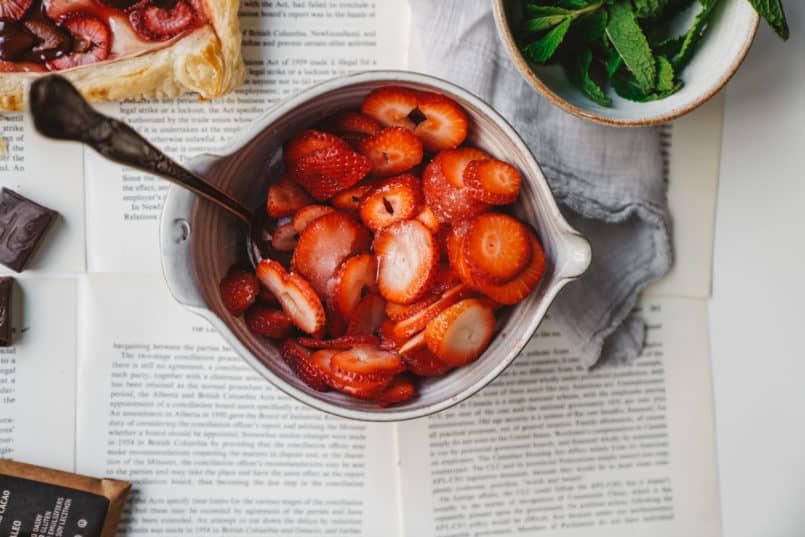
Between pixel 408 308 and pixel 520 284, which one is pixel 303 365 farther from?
pixel 520 284

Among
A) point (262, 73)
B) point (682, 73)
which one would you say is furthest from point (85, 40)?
point (682, 73)

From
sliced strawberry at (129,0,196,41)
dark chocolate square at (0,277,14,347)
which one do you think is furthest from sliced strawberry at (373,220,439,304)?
dark chocolate square at (0,277,14,347)

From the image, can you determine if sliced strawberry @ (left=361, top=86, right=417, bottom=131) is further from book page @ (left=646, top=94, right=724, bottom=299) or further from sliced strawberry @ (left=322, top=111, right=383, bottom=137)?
book page @ (left=646, top=94, right=724, bottom=299)

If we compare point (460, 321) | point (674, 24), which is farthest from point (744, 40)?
point (460, 321)

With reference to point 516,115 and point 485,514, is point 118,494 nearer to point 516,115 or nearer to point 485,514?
point 485,514

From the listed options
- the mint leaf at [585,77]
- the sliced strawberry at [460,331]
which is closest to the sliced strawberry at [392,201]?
the sliced strawberry at [460,331]

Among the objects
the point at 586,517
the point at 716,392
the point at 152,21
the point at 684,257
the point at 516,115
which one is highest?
the point at 152,21

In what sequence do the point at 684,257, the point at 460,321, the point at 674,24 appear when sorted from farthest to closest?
1. the point at 684,257
2. the point at 674,24
3. the point at 460,321

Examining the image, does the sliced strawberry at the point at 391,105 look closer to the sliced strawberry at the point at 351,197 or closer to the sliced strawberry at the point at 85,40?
the sliced strawberry at the point at 351,197
